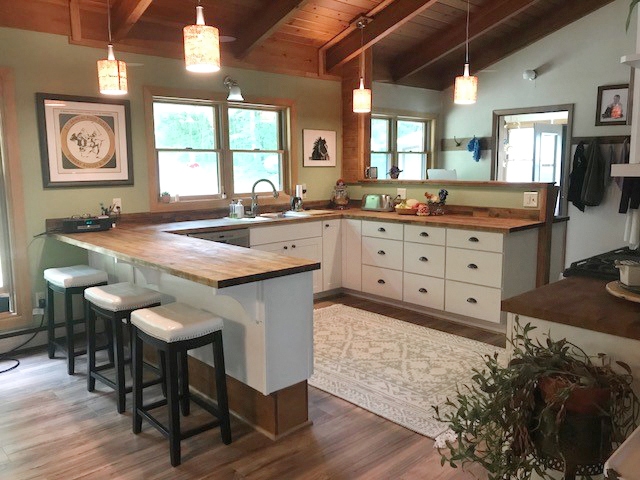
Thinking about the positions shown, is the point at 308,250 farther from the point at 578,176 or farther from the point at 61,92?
the point at 578,176

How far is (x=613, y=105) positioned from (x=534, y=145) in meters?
0.91

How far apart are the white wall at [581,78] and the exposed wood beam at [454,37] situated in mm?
658

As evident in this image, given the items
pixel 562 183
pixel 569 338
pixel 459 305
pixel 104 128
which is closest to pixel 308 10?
pixel 104 128

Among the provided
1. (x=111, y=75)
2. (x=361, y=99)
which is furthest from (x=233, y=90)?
(x=111, y=75)

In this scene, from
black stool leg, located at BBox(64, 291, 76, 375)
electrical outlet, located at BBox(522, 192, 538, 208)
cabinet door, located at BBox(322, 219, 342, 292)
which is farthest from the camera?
cabinet door, located at BBox(322, 219, 342, 292)

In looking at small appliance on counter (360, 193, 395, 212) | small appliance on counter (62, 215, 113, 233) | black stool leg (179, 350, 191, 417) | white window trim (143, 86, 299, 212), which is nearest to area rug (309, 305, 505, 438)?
black stool leg (179, 350, 191, 417)

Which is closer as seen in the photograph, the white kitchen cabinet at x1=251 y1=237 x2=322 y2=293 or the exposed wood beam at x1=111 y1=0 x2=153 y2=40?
the exposed wood beam at x1=111 y1=0 x2=153 y2=40

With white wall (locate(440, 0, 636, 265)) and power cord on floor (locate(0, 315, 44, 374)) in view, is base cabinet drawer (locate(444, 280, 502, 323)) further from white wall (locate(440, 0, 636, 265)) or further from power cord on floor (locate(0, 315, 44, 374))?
power cord on floor (locate(0, 315, 44, 374))

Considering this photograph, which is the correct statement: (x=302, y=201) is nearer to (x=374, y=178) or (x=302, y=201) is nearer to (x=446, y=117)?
(x=374, y=178)

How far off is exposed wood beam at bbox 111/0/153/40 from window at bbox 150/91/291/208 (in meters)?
0.58

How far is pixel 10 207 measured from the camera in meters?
3.72

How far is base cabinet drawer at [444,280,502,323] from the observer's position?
13.2 ft

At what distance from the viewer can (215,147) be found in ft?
16.0

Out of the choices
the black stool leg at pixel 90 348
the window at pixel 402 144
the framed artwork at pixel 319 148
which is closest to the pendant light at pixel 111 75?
the black stool leg at pixel 90 348
